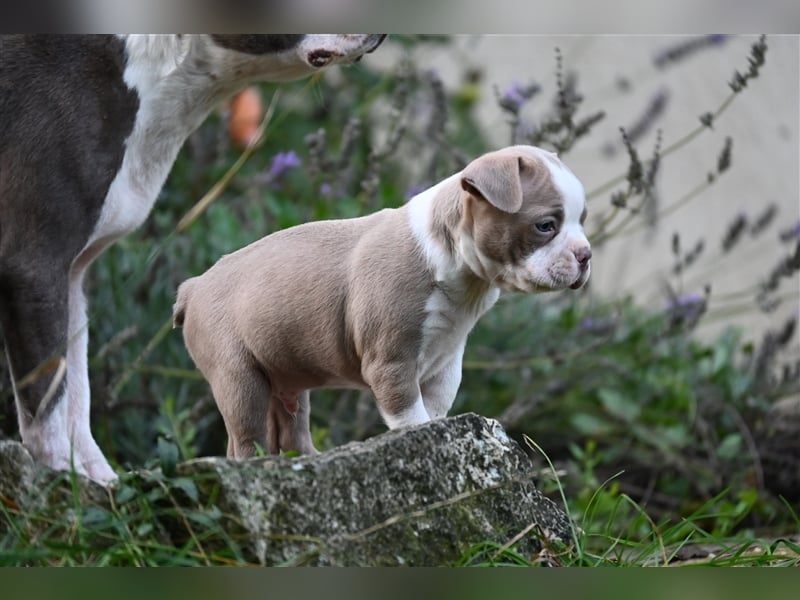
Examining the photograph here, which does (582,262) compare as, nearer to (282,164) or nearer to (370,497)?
(370,497)

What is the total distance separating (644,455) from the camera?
434 cm

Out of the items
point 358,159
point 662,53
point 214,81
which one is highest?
point 214,81

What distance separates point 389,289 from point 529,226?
0.29 m

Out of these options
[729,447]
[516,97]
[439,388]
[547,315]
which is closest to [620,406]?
[729,447]

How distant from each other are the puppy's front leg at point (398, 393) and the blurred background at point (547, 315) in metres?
0.93

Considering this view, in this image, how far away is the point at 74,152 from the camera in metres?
2.54

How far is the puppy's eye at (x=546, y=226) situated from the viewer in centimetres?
226

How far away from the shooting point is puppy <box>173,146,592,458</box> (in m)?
2.26

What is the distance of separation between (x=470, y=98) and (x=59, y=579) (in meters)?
4.11

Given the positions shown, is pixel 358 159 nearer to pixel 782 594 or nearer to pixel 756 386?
pixel 756 386

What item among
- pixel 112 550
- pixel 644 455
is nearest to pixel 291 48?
pixel 112 550

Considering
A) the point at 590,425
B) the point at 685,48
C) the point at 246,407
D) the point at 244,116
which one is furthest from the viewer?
the point at 244,116

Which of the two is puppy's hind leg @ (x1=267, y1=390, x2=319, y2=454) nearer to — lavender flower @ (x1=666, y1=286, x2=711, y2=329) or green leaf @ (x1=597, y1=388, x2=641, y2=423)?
lavender flower @ (x1=666, y1=286, x2=711, y2=329)

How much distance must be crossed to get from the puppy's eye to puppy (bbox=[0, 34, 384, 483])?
1.88ft
